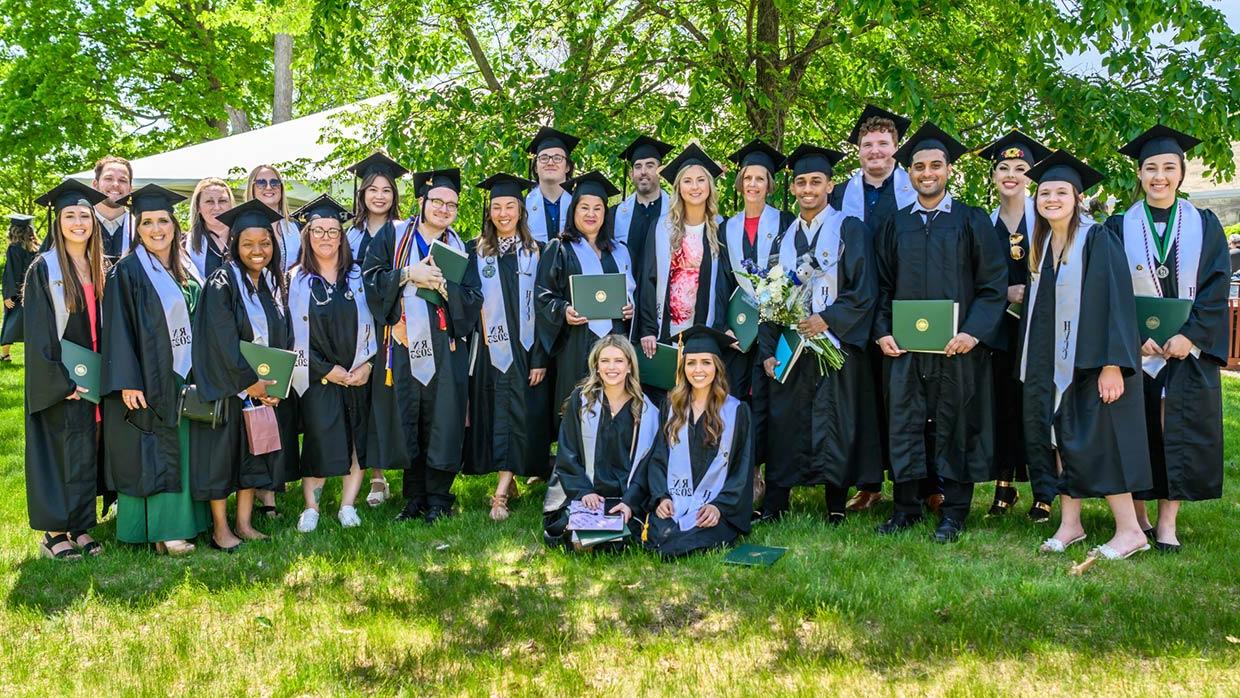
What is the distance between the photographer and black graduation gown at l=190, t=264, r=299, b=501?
5.52m

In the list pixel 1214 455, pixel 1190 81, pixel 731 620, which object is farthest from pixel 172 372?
pixel 1190 81

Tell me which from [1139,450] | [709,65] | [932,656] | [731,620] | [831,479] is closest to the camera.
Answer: [932,656]

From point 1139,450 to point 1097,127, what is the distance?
105 inches

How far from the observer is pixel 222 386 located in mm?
5523

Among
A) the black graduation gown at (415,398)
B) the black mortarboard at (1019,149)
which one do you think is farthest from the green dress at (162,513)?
the black mortarboard at (1019,149)

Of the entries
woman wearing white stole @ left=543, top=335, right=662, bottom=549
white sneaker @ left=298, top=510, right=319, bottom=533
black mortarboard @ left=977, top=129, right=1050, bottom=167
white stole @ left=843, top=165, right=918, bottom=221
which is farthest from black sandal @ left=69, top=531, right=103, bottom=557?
black mortarboard @ left=977, top=129, right=1050, bottom=167

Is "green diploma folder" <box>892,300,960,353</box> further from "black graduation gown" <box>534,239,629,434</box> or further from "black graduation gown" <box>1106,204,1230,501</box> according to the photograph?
"black graduation gown" <box>534,239,629,434</box>

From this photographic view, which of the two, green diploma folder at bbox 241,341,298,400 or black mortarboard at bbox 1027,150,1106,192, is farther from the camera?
green diploma folder at bbox 241,341,298,400

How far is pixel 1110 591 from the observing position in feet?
14.9

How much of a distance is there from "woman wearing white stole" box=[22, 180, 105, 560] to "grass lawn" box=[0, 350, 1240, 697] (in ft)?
1.12

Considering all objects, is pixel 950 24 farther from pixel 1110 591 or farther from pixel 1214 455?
pixel 1110 591

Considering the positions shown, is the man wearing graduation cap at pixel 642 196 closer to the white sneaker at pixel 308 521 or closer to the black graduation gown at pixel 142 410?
the white sneaker at pixel 308 521

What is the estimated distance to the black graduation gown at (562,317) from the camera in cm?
635

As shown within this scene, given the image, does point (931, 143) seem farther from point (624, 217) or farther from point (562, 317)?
point (562, 317)
